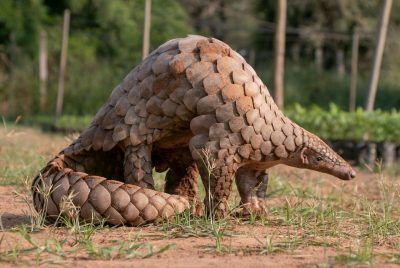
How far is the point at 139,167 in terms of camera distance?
4.95 meters

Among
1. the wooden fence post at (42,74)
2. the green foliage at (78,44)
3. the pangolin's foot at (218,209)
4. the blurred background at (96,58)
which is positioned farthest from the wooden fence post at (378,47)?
the pangolin's foot at (218,209)

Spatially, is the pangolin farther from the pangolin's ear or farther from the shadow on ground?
the shadow on ground

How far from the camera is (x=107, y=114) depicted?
5090 millimetres

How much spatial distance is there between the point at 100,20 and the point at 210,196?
18393 millimetres

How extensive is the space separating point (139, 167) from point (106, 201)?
39 centimetres

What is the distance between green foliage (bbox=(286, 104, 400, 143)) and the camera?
1247 cm

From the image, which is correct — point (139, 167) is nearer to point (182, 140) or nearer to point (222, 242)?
point (182, 140)

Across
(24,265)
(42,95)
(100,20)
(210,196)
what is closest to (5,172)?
(210,196)

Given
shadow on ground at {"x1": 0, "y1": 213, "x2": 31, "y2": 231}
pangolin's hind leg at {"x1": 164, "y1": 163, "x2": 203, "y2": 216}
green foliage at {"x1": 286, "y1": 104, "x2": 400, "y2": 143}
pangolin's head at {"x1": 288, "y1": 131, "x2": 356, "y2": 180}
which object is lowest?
shadow on ground at {"x1": 0, "y1": 213, "x2": 31, "y2": 231}

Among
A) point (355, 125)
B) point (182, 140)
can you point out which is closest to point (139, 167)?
point (182, 140)

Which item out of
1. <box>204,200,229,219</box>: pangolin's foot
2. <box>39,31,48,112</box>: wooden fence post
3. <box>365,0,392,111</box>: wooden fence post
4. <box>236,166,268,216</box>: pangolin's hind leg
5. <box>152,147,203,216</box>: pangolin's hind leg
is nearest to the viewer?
<box>204,200,229,219</box>: pangolin's foot

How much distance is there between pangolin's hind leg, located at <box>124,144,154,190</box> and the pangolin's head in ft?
2.88

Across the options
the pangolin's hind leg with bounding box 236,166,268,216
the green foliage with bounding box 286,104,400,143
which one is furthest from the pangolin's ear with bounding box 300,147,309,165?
the green foliage with bounding box 286,104,400,143

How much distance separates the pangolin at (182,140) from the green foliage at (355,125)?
7.31 metres
